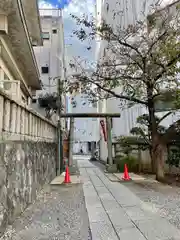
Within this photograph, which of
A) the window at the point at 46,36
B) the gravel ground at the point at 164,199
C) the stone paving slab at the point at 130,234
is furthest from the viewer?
the window at the point at 46,36

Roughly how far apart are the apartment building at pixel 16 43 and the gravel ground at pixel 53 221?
216 cm

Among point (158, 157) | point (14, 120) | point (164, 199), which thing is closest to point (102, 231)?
point (14, 120)

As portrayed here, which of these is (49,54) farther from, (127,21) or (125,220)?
(125,220)

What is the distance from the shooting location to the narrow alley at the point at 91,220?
9.80 feet

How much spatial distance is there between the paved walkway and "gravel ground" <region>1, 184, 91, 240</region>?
19 cm

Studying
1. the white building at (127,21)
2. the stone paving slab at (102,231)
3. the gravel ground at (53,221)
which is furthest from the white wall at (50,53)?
the stone paving slab at (102,231)

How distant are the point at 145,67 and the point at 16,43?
174 inches

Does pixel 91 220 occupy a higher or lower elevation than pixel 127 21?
lower

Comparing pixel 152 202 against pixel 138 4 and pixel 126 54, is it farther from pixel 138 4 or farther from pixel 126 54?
pixel 138 4

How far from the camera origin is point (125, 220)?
3582 millimetres

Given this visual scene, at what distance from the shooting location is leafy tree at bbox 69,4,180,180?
706 cm

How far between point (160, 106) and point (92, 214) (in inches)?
307

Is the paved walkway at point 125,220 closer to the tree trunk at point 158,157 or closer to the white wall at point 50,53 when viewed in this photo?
the tree trunk at point 158,157

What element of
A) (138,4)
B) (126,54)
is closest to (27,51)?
(126,54)
